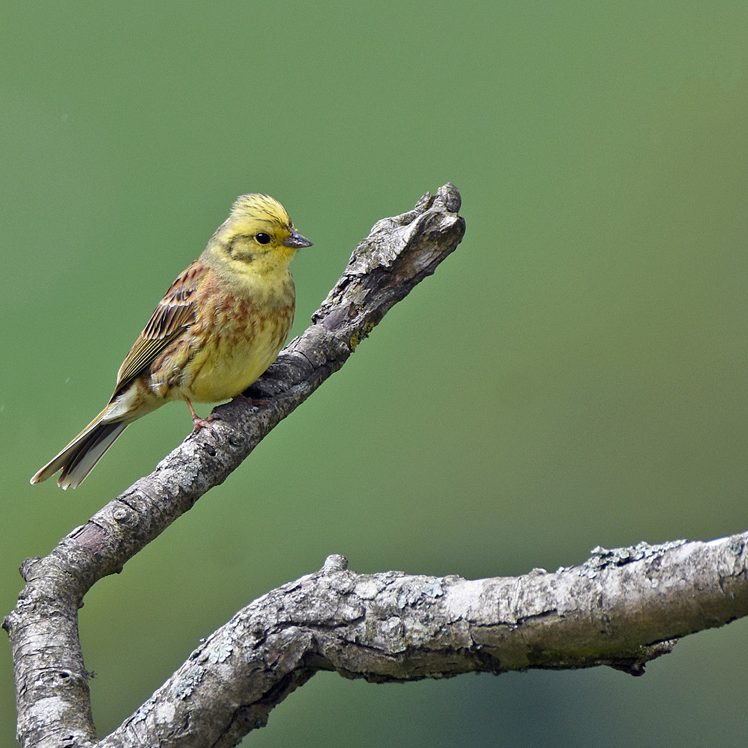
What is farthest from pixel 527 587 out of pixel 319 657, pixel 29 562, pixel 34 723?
pixel 29 562

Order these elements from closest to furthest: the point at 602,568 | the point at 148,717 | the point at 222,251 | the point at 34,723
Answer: the point at 602,568, the point at 148,717, the point at 34,723, the point at 222,251

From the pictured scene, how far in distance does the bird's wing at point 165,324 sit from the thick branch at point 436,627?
73.9 inches

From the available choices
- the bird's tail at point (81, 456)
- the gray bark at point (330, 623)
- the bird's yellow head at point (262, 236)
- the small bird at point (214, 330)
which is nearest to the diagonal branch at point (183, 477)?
the gray bark at point (330, 623)

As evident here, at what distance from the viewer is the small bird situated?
11.8ft

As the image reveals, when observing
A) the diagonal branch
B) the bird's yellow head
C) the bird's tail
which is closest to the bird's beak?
the bird's yellow head

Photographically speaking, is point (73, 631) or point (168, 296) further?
point (168, 296)

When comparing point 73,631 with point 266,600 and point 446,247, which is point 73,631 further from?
point 446,247

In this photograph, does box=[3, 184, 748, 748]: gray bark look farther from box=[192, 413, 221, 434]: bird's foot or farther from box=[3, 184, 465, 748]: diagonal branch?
box=[192, 413, 221, 434]: bird's foot

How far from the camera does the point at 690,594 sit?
154cm

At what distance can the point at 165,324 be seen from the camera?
3.81m

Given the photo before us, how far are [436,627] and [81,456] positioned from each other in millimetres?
2404

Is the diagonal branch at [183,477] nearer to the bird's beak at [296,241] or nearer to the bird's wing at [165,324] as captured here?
the bird's beak at [296,241]

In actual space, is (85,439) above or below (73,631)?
above

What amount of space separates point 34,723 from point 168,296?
1929 millimetres
